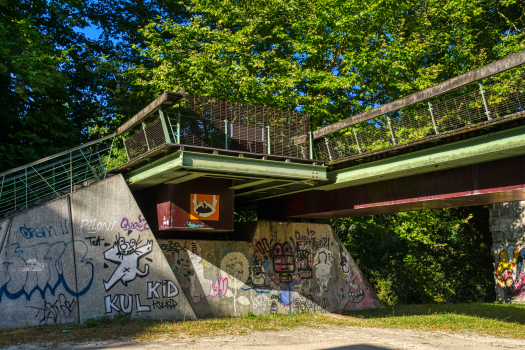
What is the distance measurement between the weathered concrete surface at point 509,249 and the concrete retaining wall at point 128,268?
9817mm

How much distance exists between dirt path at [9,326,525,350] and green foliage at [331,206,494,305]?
42.3ft

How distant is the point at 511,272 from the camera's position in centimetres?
2025

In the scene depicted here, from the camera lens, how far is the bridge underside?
9.48 m

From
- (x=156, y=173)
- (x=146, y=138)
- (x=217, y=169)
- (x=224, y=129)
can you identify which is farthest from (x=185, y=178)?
(x=224, y=129)

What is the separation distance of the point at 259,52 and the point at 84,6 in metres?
8.27

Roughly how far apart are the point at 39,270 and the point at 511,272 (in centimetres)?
1971

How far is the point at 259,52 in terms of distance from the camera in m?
21.1

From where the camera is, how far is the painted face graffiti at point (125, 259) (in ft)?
37.7

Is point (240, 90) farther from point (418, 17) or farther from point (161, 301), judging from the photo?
point (418, 17)

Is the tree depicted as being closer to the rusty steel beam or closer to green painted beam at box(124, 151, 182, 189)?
green painted beam at box(124, 151, 182, 189)

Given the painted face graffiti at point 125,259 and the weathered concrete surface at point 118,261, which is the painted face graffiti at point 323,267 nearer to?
the weathered concrete surface at point 118,261

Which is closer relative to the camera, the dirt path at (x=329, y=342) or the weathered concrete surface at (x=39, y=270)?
the dirt path at (x=329, y=342)

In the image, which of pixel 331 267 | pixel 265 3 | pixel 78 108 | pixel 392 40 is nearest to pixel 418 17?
pixel 392 40

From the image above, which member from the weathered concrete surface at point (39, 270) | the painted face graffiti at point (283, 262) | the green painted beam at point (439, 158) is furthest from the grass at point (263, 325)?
the green painted beam at point (439, 158)
